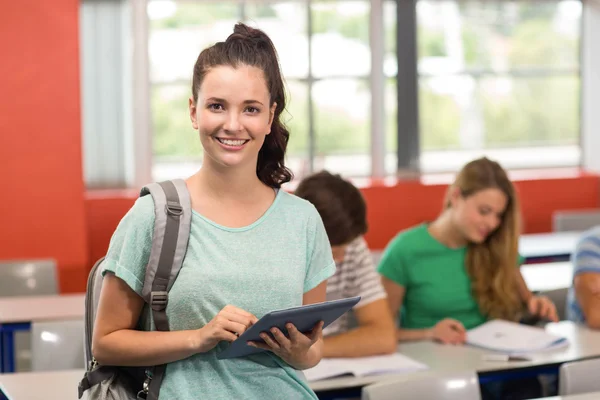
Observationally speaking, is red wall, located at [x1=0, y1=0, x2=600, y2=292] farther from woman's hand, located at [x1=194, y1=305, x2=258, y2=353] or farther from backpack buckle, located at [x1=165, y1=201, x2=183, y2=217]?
woman's hand, located at [x1=194, y1=305, x2=258, y2=353]

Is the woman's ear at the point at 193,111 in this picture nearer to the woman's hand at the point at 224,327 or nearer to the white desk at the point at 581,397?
the woman's hand at the point at 224,327

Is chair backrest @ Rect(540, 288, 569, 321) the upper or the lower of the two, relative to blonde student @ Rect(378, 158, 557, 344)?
lower

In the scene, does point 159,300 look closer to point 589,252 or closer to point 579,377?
point 579,377

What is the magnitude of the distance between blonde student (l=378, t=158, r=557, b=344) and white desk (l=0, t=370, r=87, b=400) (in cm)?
135

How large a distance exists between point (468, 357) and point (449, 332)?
203mm

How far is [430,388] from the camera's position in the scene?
2740mm

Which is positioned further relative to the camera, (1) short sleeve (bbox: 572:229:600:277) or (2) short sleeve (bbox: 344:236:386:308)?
(1) short sleeve (bbox: 572:229:600:277)

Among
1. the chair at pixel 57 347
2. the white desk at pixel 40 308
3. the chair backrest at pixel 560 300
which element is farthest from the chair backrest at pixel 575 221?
the chair at pixel 57 347

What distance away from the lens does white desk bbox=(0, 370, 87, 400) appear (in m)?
2.86

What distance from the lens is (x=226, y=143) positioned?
1837 millimetres

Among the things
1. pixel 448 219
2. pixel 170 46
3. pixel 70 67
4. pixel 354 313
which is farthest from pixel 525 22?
pixel 354 313

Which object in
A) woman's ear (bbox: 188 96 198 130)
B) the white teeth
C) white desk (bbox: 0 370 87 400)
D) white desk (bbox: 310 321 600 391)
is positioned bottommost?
white desk (bbox: 310 321 600 391)

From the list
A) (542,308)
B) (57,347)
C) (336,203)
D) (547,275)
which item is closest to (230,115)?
(336,203)

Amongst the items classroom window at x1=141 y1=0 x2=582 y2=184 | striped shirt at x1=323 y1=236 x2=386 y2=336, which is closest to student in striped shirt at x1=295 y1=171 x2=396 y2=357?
striped shirt at x1=323 y1=236 x2=386 y2=336
